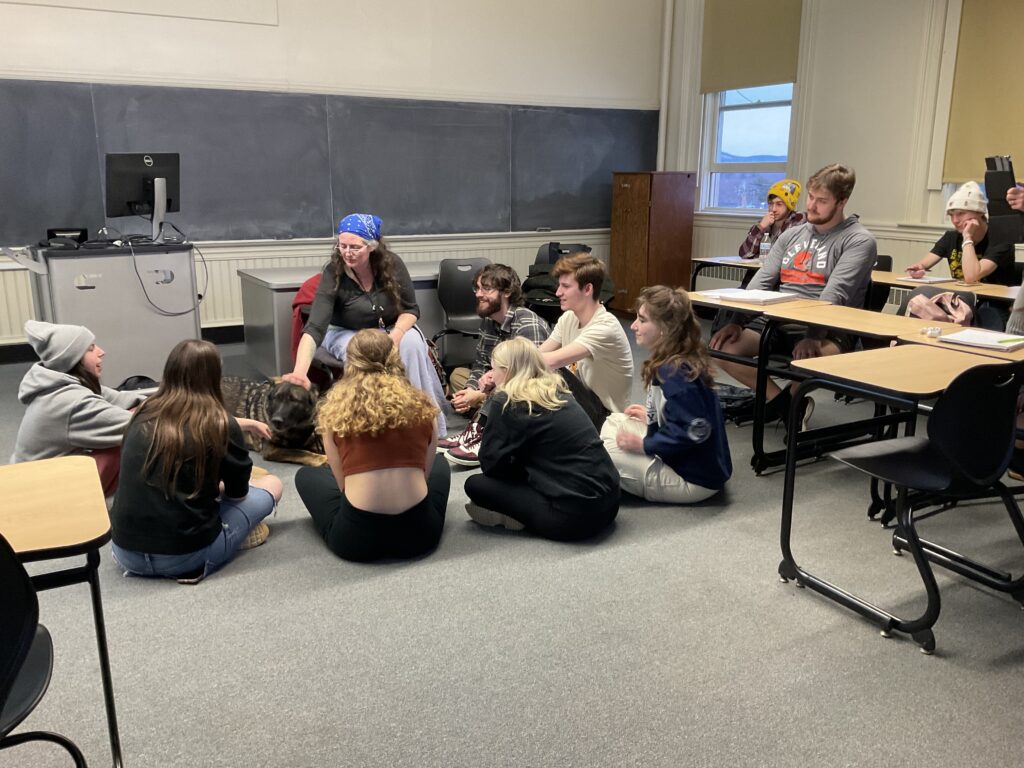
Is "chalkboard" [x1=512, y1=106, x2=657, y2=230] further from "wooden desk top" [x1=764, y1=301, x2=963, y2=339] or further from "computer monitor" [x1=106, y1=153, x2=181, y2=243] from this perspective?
"wooden desk top" [x1=764, y1=301, x2=963, y2=339]

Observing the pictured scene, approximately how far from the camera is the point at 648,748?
74.4 inches

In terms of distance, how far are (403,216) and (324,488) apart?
434 cm

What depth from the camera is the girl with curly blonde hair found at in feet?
8.48

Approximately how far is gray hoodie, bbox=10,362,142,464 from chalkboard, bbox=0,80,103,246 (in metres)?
3.05

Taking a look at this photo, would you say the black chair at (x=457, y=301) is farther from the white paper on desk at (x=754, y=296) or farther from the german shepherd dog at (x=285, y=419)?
the white paper on desk at (x=754, y=296)

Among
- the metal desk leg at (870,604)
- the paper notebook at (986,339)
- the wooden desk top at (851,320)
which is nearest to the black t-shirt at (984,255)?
the wooden desk top at (851,320)

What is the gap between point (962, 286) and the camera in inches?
172

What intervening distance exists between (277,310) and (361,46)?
9.58ft

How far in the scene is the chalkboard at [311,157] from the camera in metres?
5.52

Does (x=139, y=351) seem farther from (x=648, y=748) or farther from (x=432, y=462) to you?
(x=648, y=748)

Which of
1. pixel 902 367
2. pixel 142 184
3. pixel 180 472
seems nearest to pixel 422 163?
pixel 142 184

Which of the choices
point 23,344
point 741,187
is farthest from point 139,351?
point 741,187

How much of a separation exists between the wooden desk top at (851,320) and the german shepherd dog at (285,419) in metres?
2.18

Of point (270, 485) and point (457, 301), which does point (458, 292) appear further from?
point (270, 485)
